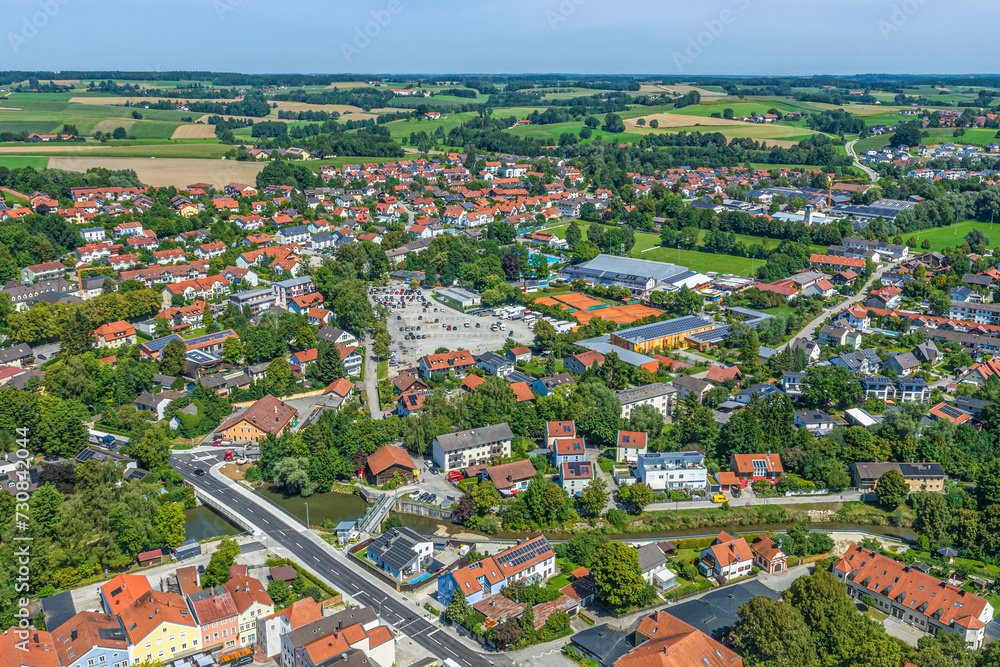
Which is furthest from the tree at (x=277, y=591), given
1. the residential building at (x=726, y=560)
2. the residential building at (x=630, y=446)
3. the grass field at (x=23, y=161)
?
the grass field at (x=23, y=161)

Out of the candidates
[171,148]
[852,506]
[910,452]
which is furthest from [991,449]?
[171,148]

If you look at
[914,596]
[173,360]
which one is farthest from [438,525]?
[173,360]

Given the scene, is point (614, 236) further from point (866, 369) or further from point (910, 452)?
point (910, 452)

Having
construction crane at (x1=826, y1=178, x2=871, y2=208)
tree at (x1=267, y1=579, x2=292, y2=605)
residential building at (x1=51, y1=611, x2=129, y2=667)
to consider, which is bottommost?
tree at (x1=267, y1=579, x2=292, y2=605)

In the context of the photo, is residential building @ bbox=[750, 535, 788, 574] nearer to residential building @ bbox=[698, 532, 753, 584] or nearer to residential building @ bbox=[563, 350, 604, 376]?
residential building @ bbox=[698, 532, 753, 584]

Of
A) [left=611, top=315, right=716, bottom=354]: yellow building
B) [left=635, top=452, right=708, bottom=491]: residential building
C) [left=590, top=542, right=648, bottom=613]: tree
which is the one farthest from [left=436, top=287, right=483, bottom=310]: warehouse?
[left=590, top=542, right=648, bottom=613]: tree

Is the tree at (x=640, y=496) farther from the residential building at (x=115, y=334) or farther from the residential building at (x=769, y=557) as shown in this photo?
the residential building at (x=115, y=334)
